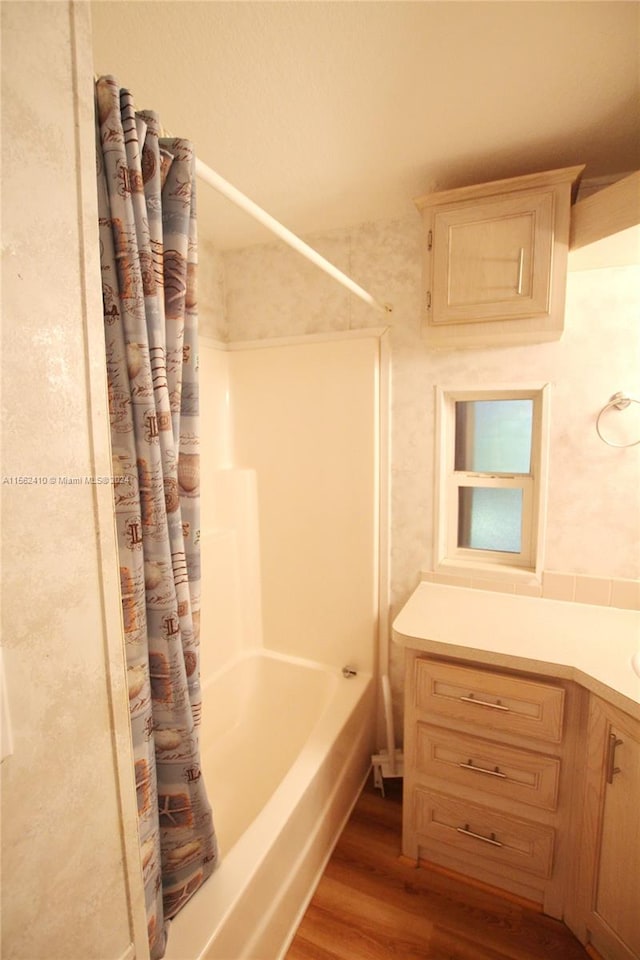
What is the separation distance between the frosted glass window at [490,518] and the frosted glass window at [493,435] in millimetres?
109

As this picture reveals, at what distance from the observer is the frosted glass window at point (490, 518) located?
1.84 m

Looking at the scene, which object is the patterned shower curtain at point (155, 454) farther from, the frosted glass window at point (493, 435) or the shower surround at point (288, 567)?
the frosted glass window at point (493, 435)

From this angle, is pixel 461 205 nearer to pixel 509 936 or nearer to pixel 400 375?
pixel 400 375

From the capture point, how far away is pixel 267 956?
1203 millimetres

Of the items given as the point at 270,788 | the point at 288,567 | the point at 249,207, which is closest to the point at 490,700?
the point at 270,788

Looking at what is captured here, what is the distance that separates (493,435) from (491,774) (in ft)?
4.15

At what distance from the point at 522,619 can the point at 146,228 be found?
163cm

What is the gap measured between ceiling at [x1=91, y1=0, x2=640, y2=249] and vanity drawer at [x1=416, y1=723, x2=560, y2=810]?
6.26 ft

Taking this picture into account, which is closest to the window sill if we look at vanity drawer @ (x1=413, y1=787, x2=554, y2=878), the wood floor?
vanity drawer @ (x1=413, y1=787, x2=554, y2=878)

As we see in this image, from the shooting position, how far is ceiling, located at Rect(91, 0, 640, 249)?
930 mm

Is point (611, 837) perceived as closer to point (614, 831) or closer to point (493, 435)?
point (614, 831)

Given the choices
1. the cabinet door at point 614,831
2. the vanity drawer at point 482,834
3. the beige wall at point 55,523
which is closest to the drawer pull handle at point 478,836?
the vanity drawer at point 482,834

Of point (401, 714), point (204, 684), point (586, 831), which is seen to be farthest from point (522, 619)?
point (204, 684)

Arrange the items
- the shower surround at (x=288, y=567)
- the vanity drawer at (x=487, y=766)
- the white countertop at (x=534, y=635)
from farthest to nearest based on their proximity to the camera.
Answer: the shower surround at (x=288, y=567) → the vanity drawer at (x=487, y=766) → the white countertop at (x=534, y=635)
